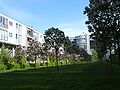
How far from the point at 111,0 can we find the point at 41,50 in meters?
53.8

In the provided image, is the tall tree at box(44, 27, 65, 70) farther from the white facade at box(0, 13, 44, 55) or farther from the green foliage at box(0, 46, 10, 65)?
the white facade at box(0, 13, 44, 55)

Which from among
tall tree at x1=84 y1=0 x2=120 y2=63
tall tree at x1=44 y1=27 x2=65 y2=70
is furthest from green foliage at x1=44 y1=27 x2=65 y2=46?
tall tree at x1=84 y1=0 x2=120 y2=63

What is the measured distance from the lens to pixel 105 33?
32.2 meters

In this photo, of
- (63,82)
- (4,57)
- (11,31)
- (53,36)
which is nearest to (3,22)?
(11,31)

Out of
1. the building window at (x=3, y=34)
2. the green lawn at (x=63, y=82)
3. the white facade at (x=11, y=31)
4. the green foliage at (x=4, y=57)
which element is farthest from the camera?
the white facade at (x=11, y=31)

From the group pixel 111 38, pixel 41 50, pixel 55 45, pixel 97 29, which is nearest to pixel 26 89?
pixel 97 29

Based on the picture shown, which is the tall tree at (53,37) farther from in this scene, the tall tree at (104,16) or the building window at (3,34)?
the building window at (3,34)

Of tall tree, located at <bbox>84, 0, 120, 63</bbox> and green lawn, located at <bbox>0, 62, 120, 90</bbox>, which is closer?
green lawn, located at <bbox>0, 62, 120, 90</bbox>

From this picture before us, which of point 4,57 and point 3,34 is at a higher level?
point 3,34

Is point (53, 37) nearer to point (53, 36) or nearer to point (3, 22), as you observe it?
point (53, 36)

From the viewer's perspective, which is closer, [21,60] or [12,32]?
[21,60]

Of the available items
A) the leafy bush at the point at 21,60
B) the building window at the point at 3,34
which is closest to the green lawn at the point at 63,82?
the leafy bush at the point at 21,60

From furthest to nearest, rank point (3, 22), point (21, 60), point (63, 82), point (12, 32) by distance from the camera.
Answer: point (12, 32), point (3, 22), point (21, 60), point (63, 82)

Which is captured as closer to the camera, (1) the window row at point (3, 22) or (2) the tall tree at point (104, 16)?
(2) the tall tree at point (104, 16)
